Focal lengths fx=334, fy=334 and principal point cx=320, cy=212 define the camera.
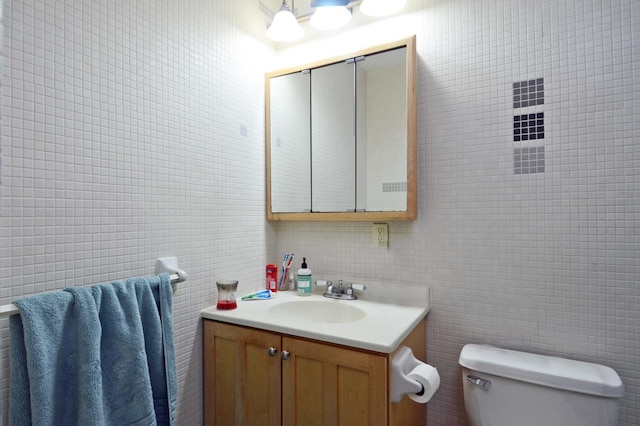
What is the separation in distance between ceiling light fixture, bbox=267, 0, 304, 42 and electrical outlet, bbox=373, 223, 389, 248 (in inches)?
39.8

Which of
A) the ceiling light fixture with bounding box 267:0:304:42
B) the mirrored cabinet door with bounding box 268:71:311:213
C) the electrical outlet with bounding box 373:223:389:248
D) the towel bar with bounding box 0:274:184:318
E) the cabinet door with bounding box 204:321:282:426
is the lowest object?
the cabinet door with bounding box 204:321:282:426

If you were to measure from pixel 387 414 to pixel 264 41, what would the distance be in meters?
1.79

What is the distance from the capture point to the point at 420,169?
1.49 metres

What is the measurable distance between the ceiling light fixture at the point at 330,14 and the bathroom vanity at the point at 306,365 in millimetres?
1312

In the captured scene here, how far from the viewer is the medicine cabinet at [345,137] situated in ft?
4.85

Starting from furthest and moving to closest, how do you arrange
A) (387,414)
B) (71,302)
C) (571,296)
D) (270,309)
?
1. (270,309)
2. (571,296)
3. (387,414)
4. (71,302)

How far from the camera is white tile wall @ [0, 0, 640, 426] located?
37.0 inches

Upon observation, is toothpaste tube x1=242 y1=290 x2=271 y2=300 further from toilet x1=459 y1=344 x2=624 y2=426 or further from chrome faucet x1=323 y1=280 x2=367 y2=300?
toilet x1=459 y1=344 x2=624 y2=426

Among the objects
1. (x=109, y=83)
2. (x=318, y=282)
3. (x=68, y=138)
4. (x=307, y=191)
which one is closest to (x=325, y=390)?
(x=318, y=282)

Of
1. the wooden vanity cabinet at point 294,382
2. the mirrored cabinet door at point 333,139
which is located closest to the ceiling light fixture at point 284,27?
the mirrored cabinet door at point 333,139

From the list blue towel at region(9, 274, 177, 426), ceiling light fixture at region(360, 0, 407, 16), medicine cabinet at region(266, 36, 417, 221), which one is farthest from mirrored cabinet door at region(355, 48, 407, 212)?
blue towel at region(9, 274, 177, 426)

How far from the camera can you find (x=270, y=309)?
147 cm

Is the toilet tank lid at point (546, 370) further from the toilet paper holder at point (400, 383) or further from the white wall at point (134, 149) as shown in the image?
the white wall at point (134, 149)

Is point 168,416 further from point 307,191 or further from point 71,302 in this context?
point 307,191
